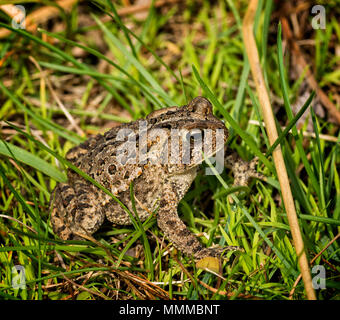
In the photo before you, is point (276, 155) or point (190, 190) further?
point (190, 190)

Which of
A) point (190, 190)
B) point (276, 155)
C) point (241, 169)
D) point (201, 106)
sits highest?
point (201, 106)

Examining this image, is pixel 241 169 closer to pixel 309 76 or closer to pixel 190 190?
pixel 190 190

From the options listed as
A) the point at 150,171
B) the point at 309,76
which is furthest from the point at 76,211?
the point at 309,76

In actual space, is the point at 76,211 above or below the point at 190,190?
below

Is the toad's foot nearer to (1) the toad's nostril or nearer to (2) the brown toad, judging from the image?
(2) the brown toad
